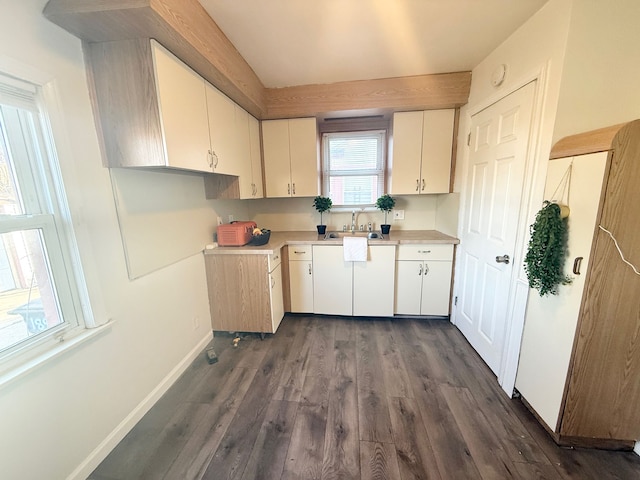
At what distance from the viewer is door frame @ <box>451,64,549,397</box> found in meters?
1.48

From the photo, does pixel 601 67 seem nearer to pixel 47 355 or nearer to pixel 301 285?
pixel 301 285

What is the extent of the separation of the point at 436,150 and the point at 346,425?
8.32 feet

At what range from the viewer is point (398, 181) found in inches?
105

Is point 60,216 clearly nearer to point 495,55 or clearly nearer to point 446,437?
point 446,437

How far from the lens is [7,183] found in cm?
104

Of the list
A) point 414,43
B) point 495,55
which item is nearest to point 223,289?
point 414,43

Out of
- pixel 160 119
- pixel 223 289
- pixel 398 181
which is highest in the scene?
pixel 160 119

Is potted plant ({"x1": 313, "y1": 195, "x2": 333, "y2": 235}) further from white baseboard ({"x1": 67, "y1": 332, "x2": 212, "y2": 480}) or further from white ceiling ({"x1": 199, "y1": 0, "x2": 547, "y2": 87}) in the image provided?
white baseboard ({"x1": 67, "y1": 332, "x2": 212, "y2": 480})

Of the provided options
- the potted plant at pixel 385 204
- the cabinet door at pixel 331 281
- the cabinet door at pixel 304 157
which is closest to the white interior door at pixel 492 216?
the potted plant at pixel 385 204

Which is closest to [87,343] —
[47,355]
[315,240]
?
[47,355]

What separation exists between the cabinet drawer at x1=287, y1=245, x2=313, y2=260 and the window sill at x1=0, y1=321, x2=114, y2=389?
1601mm

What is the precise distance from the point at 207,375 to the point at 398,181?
254 centimetres

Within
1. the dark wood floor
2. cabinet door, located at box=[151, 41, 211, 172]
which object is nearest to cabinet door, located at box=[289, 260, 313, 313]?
the dark wood floor

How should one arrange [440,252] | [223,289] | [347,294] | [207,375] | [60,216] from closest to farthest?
[60,216]
[207,375]
[223,289]
[440,252]
[347,294]
